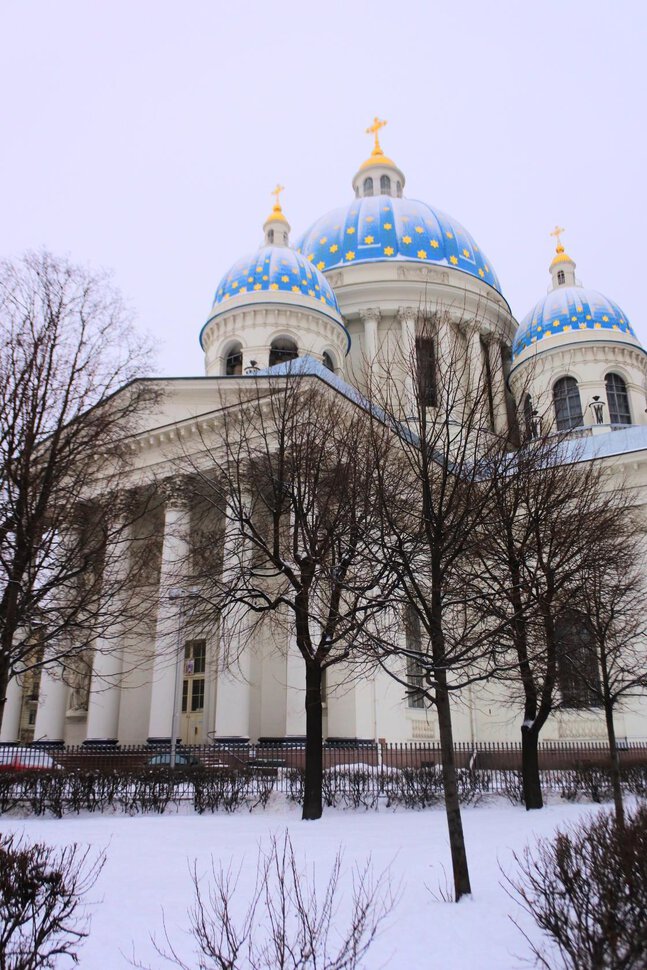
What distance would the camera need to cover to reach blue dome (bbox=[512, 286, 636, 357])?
3984 cm

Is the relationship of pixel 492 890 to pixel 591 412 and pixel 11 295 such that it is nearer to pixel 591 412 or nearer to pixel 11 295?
pixel 11 295

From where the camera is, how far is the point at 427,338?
12.6 meters

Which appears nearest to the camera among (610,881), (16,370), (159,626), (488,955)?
(610,881)

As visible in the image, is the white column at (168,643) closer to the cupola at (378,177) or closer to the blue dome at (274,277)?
the blue dome at (274,277)

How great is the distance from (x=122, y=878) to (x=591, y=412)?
33.2 meters

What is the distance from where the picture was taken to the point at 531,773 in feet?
57.3

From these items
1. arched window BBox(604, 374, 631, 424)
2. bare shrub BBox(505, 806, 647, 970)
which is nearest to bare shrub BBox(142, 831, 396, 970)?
bare shrub BBox(505, 806, 647, 970)

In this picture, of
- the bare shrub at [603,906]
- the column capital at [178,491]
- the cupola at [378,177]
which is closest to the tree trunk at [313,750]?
the column capital at [178,491]

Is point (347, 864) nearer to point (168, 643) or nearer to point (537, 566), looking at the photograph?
point (537, 566)

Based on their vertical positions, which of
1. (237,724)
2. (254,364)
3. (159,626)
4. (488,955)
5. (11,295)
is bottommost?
(488,955)

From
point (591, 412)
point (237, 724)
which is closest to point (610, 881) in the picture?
point (237, 724)

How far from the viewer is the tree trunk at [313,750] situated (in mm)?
15711

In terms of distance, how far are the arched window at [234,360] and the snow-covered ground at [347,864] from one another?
20.7m

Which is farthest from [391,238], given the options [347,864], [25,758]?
[347,864]
